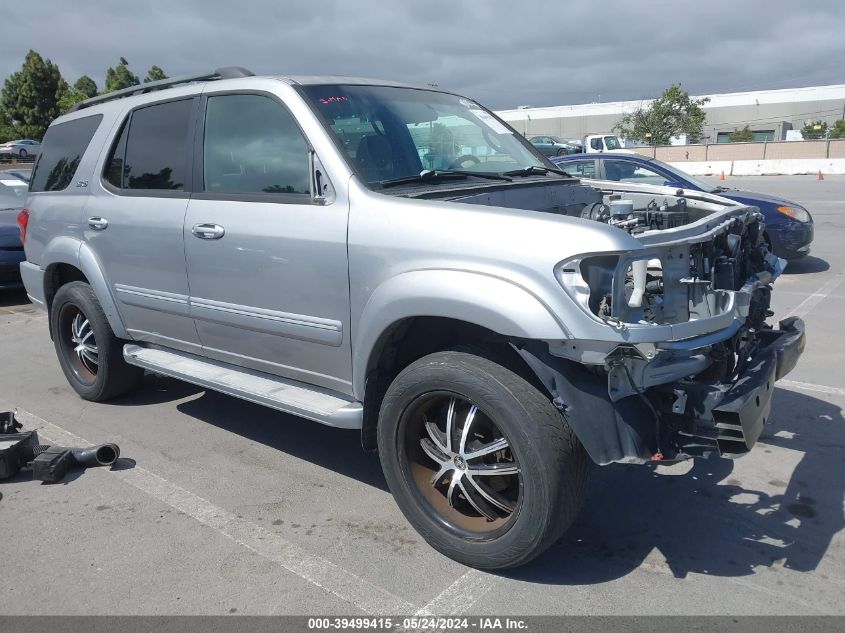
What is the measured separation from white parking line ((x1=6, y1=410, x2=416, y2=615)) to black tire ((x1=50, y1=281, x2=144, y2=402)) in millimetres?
1149

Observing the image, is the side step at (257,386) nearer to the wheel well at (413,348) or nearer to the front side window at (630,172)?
the wheel well at (413,348)

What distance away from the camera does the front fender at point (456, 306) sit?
271 centimetres

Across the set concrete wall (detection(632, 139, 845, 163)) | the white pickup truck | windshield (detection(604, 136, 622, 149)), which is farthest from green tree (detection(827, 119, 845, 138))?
the white pickup truck

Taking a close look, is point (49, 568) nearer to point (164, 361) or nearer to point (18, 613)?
point (18, 613)

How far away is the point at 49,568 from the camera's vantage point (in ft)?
10.7

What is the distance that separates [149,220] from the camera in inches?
171

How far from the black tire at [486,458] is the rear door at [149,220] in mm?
1700

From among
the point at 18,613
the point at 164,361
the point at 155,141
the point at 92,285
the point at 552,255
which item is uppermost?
the point at 155,141

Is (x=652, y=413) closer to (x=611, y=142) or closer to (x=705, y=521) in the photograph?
(x=705, y=521)

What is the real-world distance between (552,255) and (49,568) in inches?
102

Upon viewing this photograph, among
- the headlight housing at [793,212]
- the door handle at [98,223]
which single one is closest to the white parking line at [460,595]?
the door handle at [98,223]

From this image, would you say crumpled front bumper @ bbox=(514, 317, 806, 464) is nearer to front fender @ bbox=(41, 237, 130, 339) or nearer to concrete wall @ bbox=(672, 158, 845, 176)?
front fender @ bbox=(41, 237, 130, 339)

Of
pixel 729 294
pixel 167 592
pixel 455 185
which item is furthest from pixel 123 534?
pixel 729 294

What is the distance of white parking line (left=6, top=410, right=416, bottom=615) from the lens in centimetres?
296
